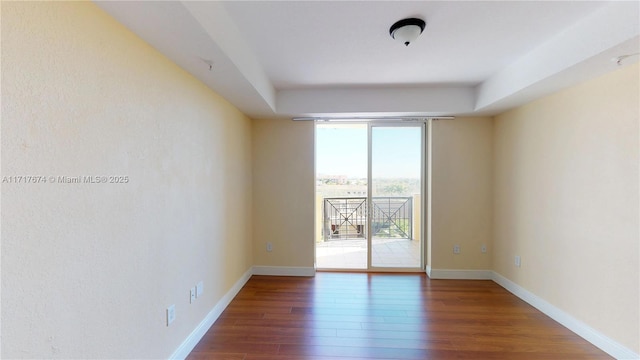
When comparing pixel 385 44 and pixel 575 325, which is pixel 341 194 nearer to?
pixel 385 44

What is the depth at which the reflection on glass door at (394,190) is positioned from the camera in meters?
3.83

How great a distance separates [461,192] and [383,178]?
1030mm

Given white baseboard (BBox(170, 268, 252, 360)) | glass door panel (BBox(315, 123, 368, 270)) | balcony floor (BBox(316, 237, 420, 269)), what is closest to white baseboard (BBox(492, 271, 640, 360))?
balcony floor (BBox(316, 237, 420, 269))

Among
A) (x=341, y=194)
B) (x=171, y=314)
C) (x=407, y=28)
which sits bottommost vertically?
(x=171, y=314)

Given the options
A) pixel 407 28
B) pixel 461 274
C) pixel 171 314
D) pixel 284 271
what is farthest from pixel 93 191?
pixel 461 274

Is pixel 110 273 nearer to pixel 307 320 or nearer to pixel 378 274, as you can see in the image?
pixel 307 320

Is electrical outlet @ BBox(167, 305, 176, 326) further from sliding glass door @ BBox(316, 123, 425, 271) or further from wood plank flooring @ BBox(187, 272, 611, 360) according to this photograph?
sliding glass door @ BBox(316, 123, 425, 271)

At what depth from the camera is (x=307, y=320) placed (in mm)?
2525

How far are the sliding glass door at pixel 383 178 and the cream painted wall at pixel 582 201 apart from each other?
115cm

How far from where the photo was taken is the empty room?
1.12 metres

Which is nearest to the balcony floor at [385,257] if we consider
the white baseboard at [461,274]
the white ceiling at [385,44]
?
the white baseboard at [461,274]

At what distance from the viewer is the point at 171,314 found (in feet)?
6.12

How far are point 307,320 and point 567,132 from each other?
9.56ft

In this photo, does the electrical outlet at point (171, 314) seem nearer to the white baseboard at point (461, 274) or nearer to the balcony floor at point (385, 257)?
the balcony floor at point (385, 257)
